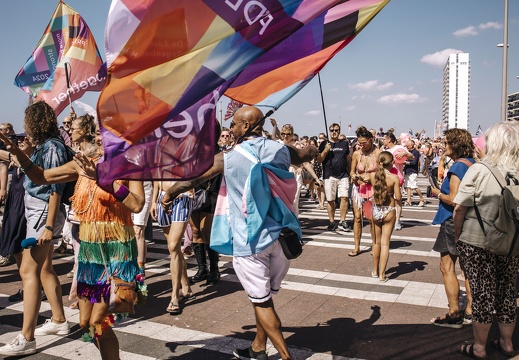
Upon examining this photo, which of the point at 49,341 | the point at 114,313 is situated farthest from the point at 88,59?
the point at 114,313

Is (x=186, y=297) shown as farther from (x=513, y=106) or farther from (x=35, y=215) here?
(x=513, y=106)

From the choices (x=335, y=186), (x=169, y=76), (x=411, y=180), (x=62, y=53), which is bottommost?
(x=411, y=180)

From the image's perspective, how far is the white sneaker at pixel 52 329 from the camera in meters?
4.79

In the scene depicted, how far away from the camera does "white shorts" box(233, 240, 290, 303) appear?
145 inches

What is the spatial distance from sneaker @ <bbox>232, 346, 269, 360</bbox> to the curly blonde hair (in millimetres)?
2651

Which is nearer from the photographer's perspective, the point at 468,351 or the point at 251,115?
the point at 251,115

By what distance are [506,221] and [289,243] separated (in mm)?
1790

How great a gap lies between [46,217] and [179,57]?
2578 millimetres

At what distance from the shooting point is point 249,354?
421cm

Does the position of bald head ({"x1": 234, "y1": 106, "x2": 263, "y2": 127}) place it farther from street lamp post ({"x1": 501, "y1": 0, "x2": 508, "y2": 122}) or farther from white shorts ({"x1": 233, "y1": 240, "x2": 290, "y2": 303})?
street lamp post ({"x1": 501, "y1": 0, "x2": 508, "y2": 122})

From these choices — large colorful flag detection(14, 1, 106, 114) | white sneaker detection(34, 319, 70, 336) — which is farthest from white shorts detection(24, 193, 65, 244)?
large colorful flag detection(14, 1, 106, 114)

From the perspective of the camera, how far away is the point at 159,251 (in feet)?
29.0

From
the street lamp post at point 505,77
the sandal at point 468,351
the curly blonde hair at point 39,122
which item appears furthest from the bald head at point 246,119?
the street lamp post at point 505,77

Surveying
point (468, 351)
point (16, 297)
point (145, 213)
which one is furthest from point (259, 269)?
point (16, 297)
